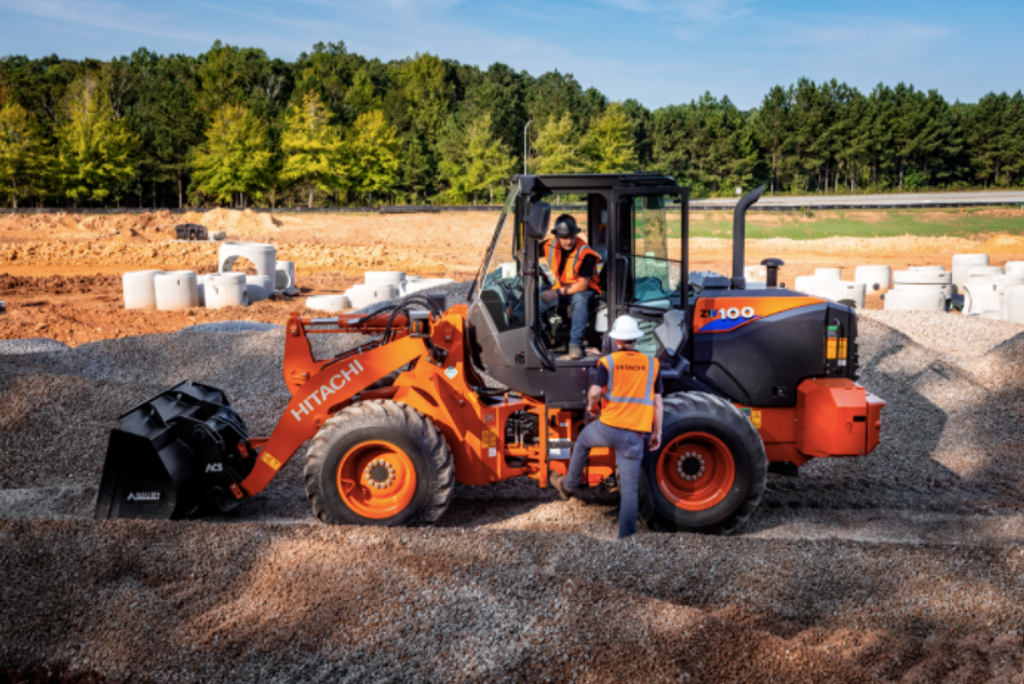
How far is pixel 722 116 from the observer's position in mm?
80438

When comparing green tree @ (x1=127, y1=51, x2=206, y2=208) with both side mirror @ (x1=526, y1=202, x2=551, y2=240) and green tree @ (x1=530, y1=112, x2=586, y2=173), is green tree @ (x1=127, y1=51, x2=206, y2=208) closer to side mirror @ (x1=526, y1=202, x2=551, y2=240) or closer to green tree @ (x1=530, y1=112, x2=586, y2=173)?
green tree @ (x1=530, y1=112, x2=586, y2=173)

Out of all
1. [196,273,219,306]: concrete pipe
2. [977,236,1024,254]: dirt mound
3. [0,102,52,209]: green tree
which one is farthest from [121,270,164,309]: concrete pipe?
[0,102,52,209]: green tree

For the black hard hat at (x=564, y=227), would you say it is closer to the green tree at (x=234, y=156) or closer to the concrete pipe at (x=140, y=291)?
the concrete pipe at (x=140, y=291)

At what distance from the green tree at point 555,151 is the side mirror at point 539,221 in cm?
4347

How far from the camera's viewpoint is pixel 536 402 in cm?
685

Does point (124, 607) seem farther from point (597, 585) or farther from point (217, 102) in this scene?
point (217, 102)

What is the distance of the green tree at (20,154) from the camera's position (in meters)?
49.4

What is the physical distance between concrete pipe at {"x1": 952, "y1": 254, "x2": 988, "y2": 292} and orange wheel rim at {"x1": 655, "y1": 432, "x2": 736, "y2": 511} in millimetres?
19091

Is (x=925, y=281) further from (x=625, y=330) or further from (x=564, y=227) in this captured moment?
(x=625, y=330)

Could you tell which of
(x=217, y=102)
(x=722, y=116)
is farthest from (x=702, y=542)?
(x=722, y=116)

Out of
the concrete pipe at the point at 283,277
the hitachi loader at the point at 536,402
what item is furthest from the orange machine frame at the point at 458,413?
the concrete pipe at the point at 283,277

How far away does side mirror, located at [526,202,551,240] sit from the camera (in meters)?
5.98

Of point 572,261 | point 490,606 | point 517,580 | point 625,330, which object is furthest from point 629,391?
point 490,606

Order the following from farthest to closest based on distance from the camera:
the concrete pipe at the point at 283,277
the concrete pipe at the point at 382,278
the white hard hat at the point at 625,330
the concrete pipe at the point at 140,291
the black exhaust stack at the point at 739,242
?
the concrete pipe at the point at 283,277
the concrete pipe at the point at 382,278
the concrete pipe at the point at 140,291
the black exhaust stack at the point at 739,242
the white hard hat at the point at 625,330
